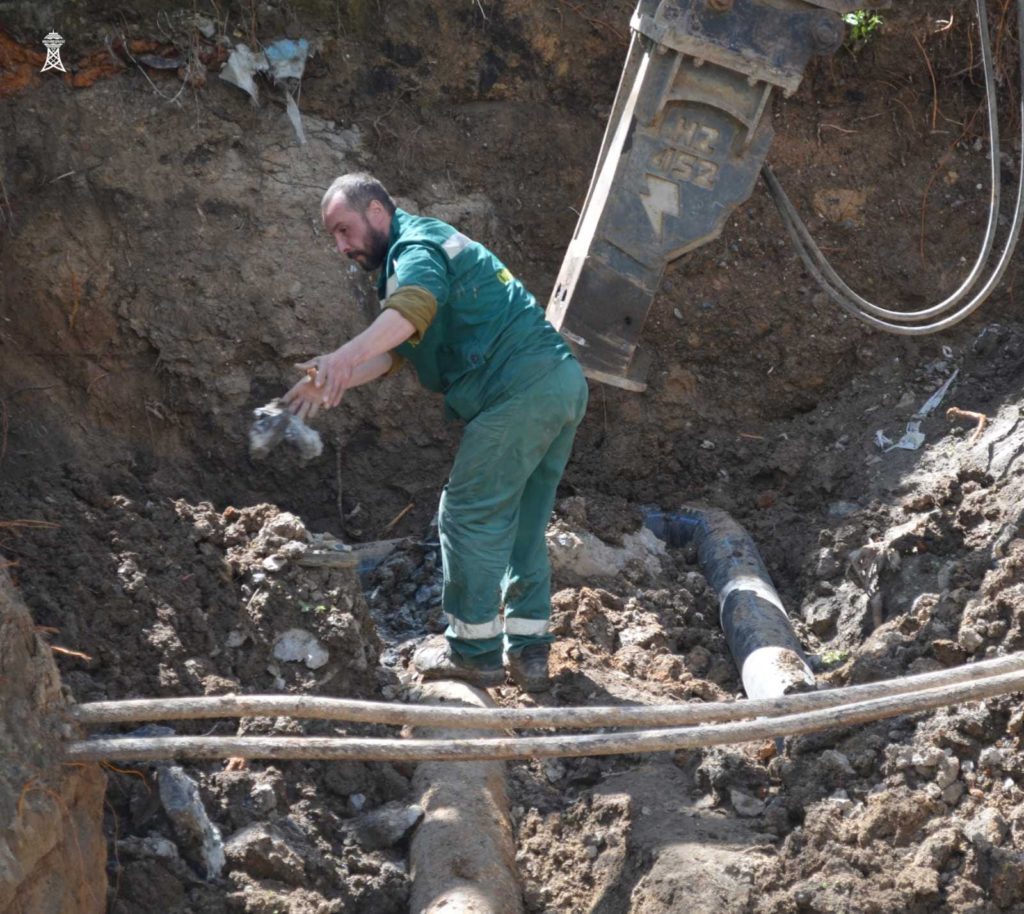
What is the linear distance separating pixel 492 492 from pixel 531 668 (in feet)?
2.52

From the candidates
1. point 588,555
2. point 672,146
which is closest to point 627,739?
point 588,555

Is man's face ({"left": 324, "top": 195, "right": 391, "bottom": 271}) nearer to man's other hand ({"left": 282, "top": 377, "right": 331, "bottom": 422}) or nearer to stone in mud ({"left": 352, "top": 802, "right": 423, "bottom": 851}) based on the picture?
man's other hand ({"left": 282, "top": 377, "right": 331, "bottom": 422})

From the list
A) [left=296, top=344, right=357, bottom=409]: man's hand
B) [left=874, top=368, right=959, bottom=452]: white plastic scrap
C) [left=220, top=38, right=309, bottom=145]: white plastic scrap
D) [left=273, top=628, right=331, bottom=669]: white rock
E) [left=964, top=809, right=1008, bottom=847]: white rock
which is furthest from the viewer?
[left=220, top=38, right=309, bottom=145]: white plastic scrap

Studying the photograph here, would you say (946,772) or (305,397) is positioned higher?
(305,397)

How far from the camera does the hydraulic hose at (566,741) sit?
3.66 metres

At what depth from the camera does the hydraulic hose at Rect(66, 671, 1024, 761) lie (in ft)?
12.0

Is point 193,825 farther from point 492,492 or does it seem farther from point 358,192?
point 358,192

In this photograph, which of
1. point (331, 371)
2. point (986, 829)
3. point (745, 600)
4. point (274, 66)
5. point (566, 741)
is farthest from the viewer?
point (274, 66)

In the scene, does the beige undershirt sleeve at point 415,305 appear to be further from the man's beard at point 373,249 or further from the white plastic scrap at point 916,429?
the white plastic scrap at point 916,429

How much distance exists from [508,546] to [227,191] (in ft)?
9.18

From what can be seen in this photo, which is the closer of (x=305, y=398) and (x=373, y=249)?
(x=305, y=398)

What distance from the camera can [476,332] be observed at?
16.8ft

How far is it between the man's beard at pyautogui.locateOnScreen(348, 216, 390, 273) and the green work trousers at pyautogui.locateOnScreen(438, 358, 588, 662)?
705 mm

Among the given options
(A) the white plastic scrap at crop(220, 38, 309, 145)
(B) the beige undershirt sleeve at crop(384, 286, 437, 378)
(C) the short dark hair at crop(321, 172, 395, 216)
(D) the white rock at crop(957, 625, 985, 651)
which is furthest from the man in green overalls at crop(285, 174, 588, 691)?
(A) the white plastic scrap at crop(220, 38, 309, 145)
